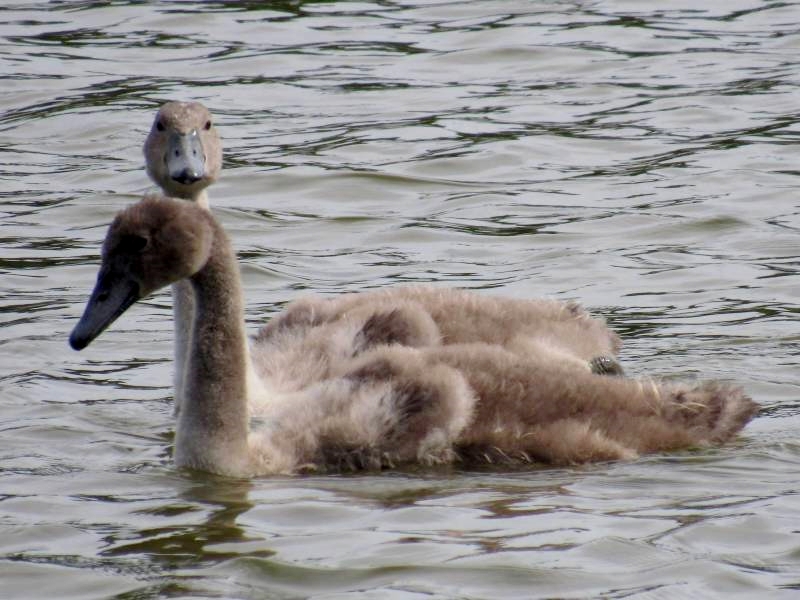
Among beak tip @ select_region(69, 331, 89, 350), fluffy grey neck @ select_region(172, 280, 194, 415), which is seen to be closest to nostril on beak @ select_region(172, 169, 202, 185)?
fluffy grey neck @ select_region(172, 280, 194, 415)

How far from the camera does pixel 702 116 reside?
14.6 meters

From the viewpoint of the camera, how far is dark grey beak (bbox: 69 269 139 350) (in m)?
7.71

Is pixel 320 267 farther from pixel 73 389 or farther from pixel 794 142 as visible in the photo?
pixel 794 142

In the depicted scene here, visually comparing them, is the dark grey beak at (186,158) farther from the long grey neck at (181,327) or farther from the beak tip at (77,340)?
the beak tip at (77,340)

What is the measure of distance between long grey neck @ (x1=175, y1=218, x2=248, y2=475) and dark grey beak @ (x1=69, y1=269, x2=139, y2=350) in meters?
0.29

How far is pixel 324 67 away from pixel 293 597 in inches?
399

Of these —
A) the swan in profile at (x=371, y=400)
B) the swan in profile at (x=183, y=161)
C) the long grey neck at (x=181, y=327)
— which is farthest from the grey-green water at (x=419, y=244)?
the swan in profile at (x=183, y=161)

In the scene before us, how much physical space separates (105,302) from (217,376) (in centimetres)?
53

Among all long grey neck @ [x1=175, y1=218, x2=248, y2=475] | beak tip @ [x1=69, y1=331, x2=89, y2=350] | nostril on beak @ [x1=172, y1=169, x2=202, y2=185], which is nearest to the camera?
beak tip @ [x1=69, y1=331, x2=89, y2=350]

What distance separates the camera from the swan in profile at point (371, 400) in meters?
7.72

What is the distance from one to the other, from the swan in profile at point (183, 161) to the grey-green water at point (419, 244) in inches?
21.2

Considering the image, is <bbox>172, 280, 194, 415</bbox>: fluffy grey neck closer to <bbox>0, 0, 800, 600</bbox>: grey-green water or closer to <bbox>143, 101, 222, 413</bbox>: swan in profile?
<bbox>143, 101, 222, 413</bbox>: swan in profile

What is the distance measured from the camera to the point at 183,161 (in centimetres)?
891

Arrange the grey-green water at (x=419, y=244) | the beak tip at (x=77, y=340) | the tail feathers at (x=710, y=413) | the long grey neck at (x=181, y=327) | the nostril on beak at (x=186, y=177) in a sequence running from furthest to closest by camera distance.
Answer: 1. the nostril on beak at (x=186, y=177)
2. the long grey neck at (x=181, y=327)
3. the tail feathers at (x=710, y=413)
4. the beak tip at (x=77, y=340)
5. the grey-green water at (x=419, y=244)
